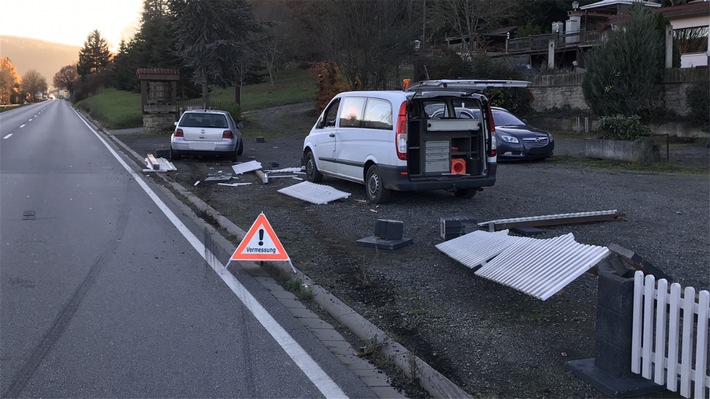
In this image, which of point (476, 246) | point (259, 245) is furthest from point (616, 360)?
point (259, 245)

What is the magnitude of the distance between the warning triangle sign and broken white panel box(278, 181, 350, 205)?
4479 mm

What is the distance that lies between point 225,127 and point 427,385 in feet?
53.1

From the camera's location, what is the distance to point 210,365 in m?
5.11

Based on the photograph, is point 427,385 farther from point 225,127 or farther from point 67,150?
point 67,150

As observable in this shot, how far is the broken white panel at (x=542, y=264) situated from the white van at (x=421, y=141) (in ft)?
14.7

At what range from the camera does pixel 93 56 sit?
11369 centimetres

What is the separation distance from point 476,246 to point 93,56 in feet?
385

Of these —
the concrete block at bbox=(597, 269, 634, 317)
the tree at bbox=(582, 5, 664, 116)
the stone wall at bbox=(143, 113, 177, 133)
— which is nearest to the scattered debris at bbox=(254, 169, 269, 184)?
the concrete block at bbox=(597, 269, 634, 317)

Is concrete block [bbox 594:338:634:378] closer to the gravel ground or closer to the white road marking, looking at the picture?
the gravel ground

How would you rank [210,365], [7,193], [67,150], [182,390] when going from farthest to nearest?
[67,150], [7,193], [210,365], [182,390]

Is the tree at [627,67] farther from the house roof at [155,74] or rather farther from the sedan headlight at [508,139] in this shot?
the house roof at [155,74]

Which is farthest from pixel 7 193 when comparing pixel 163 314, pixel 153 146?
pixel 153 146

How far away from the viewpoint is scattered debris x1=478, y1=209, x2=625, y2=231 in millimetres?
9141

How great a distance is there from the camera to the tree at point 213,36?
3459cm
